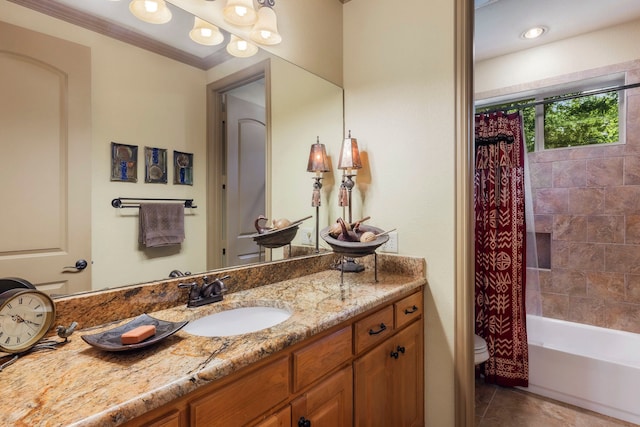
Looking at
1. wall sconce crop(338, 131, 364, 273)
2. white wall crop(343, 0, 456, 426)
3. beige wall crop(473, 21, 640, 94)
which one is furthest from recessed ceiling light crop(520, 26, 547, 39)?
wall sconce crop(338, 131, 364, 273)

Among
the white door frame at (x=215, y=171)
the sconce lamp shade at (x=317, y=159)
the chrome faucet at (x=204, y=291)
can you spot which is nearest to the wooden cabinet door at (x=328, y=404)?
the chrome faucet at (x=204, y=291)

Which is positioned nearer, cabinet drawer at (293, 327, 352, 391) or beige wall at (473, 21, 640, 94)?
cabinet drawer at (293, 327, 352, 391)

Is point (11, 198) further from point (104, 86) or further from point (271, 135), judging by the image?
point (271, 135)

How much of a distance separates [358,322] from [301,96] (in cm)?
127

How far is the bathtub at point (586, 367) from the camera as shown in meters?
1.90

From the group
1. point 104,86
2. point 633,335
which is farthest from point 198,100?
point 633,335

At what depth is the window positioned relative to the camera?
2541 mm

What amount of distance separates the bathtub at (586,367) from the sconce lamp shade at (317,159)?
1.90 meters

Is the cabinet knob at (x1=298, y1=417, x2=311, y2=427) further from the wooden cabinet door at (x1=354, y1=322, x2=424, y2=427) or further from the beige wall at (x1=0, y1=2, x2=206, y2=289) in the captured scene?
the beige wall at (x1=0, y1=2, x2=206, y2=289)

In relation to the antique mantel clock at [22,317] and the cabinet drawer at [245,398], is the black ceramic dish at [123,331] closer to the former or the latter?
the antique mantel clock at [22,317]

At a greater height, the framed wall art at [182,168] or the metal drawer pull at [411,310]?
the framed wall art at [182,168]

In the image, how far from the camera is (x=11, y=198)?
0.86m

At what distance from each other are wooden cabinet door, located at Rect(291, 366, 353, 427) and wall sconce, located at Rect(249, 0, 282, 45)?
57.8 inches

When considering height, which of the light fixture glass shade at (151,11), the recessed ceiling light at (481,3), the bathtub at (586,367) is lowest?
the bathtub at (586,367)
